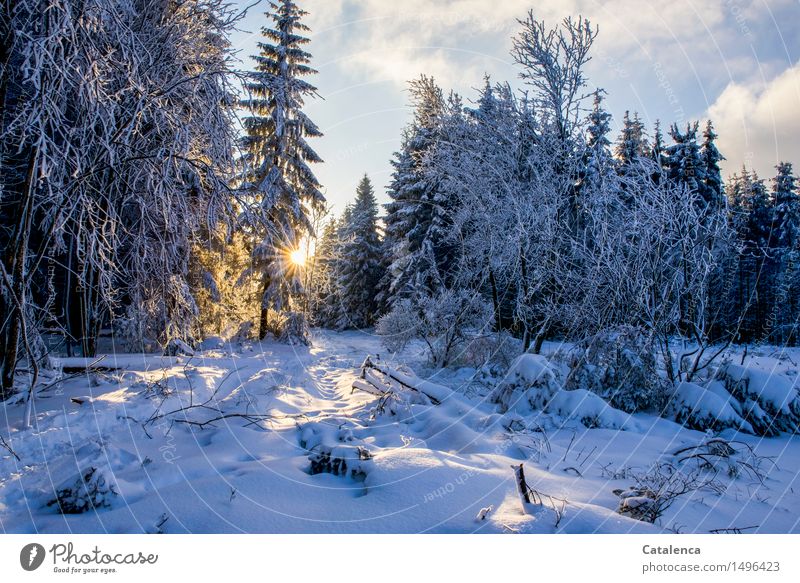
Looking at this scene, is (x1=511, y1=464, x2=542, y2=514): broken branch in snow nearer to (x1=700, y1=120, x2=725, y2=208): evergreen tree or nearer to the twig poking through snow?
the twig poking through snow

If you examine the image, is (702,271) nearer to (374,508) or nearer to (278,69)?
(374,508)

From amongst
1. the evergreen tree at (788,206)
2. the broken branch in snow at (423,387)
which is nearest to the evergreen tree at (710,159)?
the evergreen tree at (788,206)

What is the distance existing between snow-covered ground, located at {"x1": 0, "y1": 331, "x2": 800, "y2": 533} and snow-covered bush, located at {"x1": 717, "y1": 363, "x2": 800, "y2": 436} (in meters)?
0.26

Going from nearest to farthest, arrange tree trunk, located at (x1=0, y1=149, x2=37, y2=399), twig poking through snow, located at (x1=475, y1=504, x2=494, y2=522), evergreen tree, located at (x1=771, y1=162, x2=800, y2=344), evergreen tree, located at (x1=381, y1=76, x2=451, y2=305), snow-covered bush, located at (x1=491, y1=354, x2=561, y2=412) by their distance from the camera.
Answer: twig poking through snow, located at (x1=475, y1=504, x2=494, y2=522)
tree trunk, located at (x1=0, y1=149, x2=37, y2=399)
snow-covered bush, located at (x1=491, y1=354, x2=561, y2=412)
evergreen tree, located at (x1=381, y1=76, x2=451, y2=305)
evergreen tree, located at (x1=771, y1=162, x2=800, y2=344)

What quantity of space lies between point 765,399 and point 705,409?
2.80 feet

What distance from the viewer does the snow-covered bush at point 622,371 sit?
6109 millimetres

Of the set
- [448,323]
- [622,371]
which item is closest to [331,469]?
[622,371]

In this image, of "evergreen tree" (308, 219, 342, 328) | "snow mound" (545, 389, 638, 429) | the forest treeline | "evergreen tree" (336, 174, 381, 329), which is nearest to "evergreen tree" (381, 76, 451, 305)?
the forest treeline

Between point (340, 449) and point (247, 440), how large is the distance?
3.64 ft

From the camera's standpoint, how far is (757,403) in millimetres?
5285

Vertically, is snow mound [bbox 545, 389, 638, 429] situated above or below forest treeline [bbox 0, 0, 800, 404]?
below

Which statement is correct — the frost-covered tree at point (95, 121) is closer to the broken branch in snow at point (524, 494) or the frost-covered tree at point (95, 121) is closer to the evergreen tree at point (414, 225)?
the broken branch in snow at point (524, 494)

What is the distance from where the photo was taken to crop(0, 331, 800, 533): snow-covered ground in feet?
6.75
